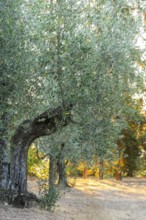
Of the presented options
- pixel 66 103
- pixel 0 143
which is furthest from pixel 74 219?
pixel 66 103

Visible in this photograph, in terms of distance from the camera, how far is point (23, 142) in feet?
52.2

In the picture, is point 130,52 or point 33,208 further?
point 33,208

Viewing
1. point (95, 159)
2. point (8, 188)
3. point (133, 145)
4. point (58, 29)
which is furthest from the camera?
point (133, 145)

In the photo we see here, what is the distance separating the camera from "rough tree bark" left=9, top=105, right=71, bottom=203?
15016 mm

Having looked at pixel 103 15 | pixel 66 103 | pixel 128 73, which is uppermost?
pixel 103 15

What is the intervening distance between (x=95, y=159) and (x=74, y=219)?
134 inches

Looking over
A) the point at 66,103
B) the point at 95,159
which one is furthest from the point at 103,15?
the point at 95,159

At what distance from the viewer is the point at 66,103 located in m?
12.9

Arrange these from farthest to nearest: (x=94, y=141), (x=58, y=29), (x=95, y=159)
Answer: (x=95, y=159)
(x=94, y=141)
(x=58, y=29)

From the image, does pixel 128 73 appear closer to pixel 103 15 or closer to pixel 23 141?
pixel 103 15

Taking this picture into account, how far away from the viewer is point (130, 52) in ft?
43.8

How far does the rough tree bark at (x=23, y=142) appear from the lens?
15.0 m

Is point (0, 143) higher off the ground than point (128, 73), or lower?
lower

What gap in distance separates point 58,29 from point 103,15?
8.06 ft
